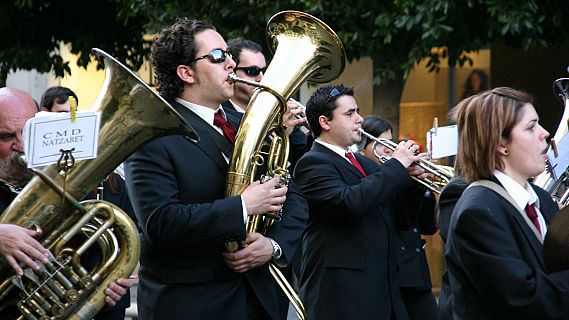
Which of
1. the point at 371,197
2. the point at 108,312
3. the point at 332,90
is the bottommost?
the point at 108,312

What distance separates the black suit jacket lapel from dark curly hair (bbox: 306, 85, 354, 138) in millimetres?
1934

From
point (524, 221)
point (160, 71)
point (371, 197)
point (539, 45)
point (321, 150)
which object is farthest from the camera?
point (539, 45)

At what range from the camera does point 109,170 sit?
4617 mm

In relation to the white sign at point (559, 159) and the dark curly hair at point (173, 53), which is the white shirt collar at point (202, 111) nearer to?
the dark curly hair at point (173, 53)

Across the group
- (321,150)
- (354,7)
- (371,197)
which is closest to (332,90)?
(321,150)

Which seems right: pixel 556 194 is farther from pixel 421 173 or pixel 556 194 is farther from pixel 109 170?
pixel 109 170

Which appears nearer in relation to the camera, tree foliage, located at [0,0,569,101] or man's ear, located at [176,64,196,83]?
man's ear, located at [176,64,196,83]

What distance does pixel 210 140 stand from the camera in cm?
507

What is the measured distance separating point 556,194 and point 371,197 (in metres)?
1.03

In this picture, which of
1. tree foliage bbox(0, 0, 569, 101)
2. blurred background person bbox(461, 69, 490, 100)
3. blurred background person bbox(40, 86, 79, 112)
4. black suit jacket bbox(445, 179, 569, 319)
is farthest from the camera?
blurred background person bbox(461, 69, 490, 100)

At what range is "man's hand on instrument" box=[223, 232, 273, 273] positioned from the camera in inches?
195

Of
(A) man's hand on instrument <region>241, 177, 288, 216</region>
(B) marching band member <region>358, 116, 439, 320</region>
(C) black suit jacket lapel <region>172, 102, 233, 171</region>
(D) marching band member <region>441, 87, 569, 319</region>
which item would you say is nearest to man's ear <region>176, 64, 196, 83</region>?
(C) black suit jacket lapel <region>172, 102, 233, 171</region>

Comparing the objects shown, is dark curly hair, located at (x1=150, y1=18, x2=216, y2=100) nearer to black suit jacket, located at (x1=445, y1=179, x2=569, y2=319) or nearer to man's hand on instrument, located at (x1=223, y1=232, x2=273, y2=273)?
man's hand on instrument, located at (x1=223, y1=232, x2=273, y2=273)

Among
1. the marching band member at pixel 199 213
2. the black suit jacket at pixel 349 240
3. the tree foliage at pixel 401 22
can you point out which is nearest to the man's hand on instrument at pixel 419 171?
the black suit jacket at pixel 349 240
